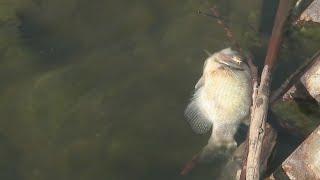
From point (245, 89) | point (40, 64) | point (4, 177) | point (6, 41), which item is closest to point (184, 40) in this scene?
point (245, 89)

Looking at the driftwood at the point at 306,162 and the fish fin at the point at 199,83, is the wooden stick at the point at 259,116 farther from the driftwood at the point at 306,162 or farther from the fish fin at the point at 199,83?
the fish fin at the point at 199,83

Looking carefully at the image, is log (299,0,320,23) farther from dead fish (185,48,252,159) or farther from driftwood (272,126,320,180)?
driftwood (272,126,320,180)

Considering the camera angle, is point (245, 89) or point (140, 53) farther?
point (140, 53)

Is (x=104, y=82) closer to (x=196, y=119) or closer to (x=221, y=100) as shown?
(x=196, y=119)

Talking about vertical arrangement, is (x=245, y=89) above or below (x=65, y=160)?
above

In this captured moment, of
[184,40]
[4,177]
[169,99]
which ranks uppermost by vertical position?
[184,40]

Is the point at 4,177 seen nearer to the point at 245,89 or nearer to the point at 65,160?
the point at 65,160

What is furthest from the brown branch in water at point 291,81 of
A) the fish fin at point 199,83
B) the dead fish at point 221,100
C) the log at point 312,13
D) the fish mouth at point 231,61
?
the fish fin at point 199,83
